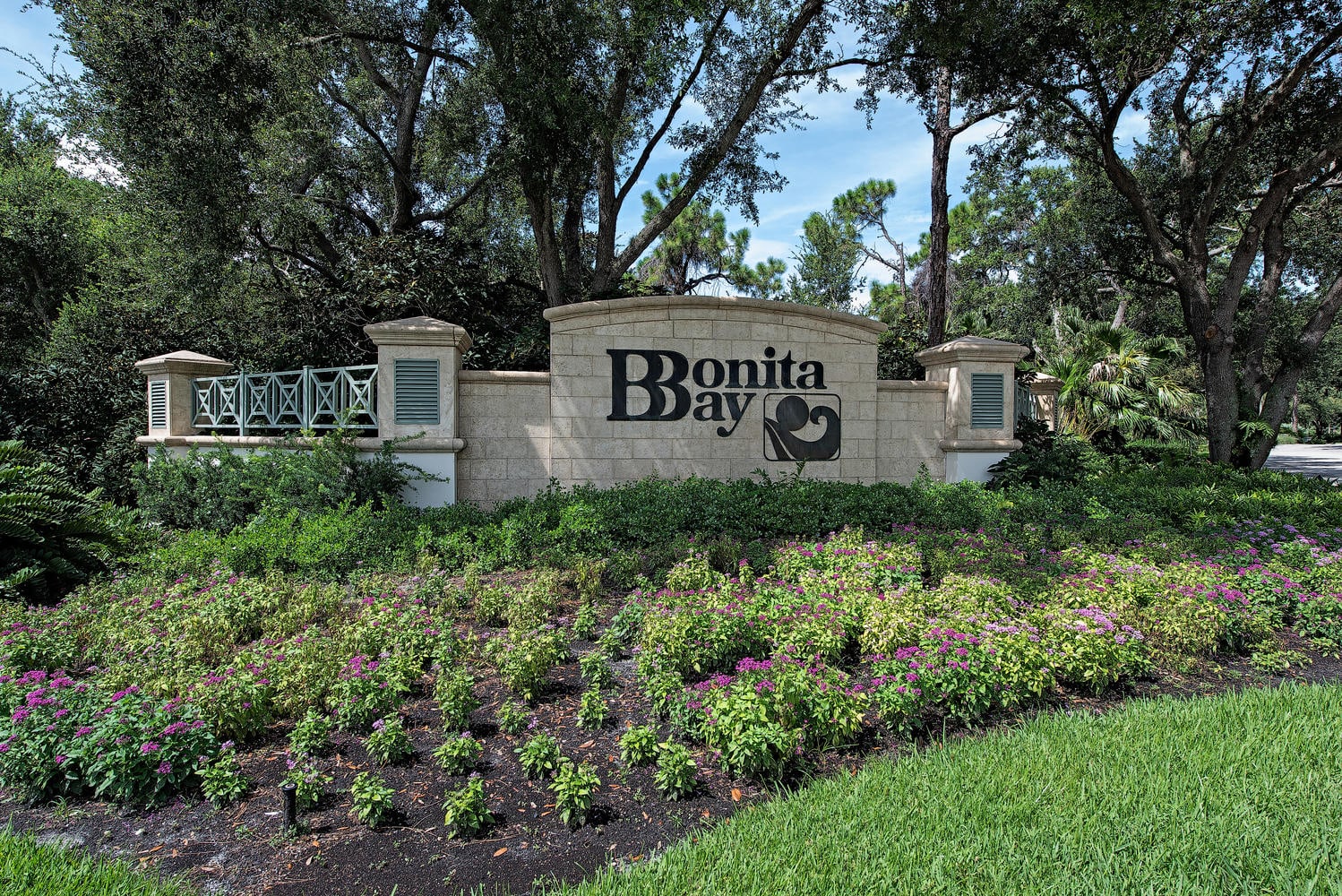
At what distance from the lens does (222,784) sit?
324cm

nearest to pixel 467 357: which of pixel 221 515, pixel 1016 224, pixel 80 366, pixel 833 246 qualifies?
pixel 221 515

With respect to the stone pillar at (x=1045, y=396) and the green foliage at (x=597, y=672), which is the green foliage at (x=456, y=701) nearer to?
the green foliage at (x=597, y=672)

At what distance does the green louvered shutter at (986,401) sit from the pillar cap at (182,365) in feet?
35.5

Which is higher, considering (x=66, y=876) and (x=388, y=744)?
(x=388, y=744)

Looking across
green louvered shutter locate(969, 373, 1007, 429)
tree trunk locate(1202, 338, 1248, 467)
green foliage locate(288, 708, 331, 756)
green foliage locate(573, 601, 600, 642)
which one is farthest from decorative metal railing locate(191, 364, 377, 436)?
tree trunk locate(1202, 338, 1248, 467)

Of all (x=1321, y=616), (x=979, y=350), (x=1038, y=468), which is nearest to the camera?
(x=1321, y=616)

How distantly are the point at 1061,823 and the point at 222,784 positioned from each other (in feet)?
11.6

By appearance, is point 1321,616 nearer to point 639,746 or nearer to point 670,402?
point 639,746

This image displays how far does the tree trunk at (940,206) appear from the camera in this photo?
13.8m

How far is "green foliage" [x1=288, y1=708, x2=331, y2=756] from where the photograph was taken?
11.5 ft

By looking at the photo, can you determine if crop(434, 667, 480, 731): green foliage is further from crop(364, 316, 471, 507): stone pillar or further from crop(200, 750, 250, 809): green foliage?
crop(364, 316, 471, 507): stone pillar

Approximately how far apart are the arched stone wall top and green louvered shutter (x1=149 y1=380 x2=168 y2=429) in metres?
5.54

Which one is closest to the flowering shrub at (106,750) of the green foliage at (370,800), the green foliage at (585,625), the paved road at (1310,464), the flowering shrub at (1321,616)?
the green foliage at (370,800)

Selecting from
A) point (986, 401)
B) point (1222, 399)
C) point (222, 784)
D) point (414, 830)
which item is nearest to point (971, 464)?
point (986, 401)
